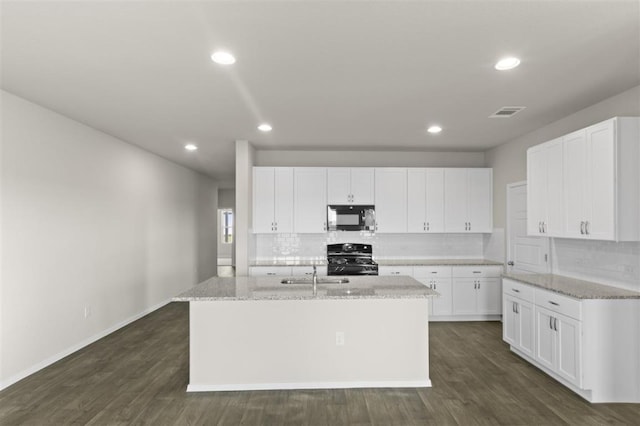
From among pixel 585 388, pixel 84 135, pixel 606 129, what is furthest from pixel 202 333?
pixel 606 129

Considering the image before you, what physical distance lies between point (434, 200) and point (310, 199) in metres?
2.00

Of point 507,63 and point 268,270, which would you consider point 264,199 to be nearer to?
point 268,270

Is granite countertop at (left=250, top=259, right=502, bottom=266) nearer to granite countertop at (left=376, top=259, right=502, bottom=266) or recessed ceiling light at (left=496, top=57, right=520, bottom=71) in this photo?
granite countertop at (left=376, top=259, right=502, bottom=266)

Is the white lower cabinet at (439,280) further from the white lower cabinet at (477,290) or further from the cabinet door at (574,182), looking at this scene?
the cabinet door at (574,182)

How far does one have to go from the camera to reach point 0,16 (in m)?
2.16

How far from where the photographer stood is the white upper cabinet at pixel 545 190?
3.83m

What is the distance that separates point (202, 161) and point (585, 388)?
6.57m

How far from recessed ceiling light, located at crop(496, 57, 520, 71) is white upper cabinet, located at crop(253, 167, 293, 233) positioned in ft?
11.6

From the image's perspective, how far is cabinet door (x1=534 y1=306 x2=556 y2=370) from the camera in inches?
138

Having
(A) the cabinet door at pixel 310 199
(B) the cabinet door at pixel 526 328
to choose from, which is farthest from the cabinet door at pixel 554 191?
(A) the cabinet door at pixel 310 199

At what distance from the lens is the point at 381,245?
626cm

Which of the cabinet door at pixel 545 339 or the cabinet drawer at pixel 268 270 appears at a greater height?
the cabinet drawer at pixel 268 270

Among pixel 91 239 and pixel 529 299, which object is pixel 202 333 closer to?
pixel 91 239

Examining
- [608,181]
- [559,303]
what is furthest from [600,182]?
[559,303]
